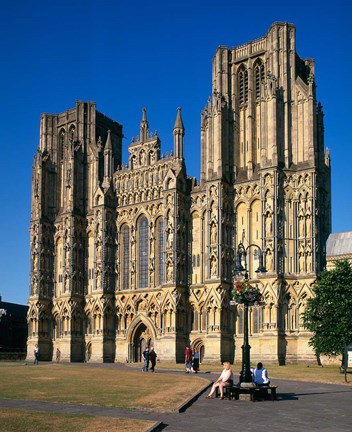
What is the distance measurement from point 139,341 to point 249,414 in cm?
4920

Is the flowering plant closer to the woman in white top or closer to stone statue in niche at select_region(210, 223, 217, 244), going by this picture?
the woman in white top

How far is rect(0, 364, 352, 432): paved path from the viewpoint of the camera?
60.6ft

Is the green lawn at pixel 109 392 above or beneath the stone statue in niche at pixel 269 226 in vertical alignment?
beneath

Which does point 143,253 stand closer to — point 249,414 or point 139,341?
point 139,341

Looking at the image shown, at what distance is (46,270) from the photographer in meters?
77.2

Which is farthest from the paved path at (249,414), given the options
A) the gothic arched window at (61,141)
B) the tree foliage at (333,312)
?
the gothic arched window at (61,141)

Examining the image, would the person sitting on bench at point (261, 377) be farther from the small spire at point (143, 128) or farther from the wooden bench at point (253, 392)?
the small spire at point (143, 128)

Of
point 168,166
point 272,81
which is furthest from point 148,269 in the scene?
point 272,81

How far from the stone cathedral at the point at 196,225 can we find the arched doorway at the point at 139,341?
0.15 m

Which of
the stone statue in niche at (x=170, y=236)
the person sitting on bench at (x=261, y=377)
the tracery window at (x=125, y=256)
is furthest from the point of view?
the tracery window at (x=125, y=256)

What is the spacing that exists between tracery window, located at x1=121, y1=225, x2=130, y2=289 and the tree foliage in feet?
87.2

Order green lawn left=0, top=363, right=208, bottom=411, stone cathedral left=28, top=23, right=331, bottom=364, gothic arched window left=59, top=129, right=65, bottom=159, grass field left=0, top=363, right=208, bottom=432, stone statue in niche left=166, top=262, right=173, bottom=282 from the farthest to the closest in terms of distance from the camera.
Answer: gothic arched window left=59, top=129, right=65, bottom=159 < stone statue in niche left=166, top=262, right=173, bottom=282 < stone cathedral left=28, top=23, right=331, bottom=364 < green lawn left=0, top=363, right=208, bottom=411 < grass field left=0, top=363, right=208, bottom=432

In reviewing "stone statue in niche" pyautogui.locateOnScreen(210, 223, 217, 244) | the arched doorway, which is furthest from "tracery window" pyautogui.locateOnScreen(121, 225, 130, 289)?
"stone statue in niche" pyautogui.locateOnScreen(210, 223, 217, 244)

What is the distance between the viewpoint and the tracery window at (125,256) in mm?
71125
